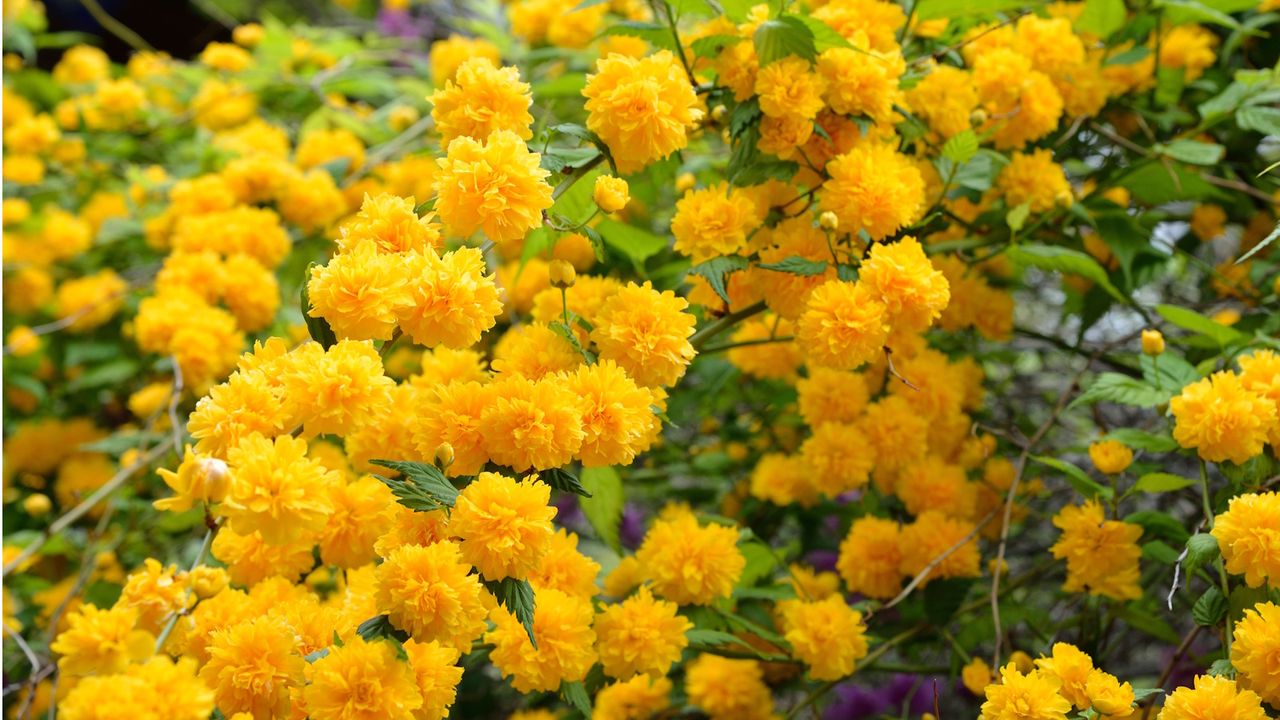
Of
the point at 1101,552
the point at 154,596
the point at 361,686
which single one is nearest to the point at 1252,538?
the point at 1101,552

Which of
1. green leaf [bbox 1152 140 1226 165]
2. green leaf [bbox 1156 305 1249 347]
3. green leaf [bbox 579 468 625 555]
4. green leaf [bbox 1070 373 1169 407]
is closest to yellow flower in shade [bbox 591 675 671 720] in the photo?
green leaf [bbox 579 468 625 555]

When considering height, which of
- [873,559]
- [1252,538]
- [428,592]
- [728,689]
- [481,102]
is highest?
[481,102]

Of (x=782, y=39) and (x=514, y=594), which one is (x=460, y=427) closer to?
(x=514, y=594)

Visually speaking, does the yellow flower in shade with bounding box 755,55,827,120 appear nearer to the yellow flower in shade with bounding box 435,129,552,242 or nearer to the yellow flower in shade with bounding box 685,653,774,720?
the yellow flower in shade with bounding box 435,129,552,242

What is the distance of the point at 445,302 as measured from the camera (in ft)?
2.34

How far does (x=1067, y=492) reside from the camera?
4.63 feet

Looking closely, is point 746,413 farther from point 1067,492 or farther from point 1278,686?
point 1278,686

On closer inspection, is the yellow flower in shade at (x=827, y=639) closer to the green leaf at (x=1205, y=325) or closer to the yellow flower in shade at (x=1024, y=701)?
the yellow flower in shade at (x=1024, y=701)

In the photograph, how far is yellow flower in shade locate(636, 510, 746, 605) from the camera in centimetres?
94

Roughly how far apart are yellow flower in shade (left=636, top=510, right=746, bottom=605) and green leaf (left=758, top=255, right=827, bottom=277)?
0.81ft

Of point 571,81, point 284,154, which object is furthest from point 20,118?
point 571,81

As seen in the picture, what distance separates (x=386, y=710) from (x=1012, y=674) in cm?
44

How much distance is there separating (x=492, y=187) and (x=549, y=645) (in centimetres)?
36

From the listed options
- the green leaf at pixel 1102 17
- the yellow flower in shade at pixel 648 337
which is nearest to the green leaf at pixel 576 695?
the yellow flower in shade at pixel 648 337
